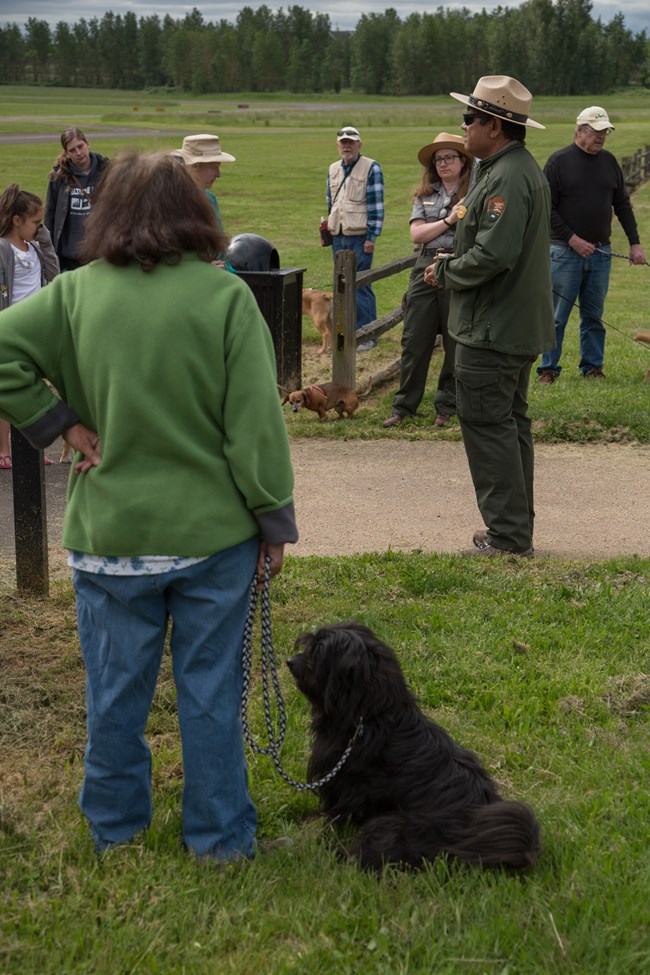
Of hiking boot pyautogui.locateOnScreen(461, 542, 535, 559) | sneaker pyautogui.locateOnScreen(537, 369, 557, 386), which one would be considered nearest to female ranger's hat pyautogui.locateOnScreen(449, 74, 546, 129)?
hiking boot pyautogui.locateOnScreen(461, 542, 535, 559)

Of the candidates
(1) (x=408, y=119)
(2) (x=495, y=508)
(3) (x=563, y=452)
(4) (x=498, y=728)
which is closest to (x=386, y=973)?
(4) (x=498, y=728)

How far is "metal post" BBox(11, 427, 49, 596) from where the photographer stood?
5.24 m

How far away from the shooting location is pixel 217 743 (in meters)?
3.06

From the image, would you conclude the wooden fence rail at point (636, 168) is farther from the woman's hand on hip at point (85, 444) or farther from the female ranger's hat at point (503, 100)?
the woman's hand on hip at point (85, 444)

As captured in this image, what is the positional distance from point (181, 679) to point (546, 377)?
25.5 feet

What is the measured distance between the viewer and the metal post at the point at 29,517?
5242 millimetres

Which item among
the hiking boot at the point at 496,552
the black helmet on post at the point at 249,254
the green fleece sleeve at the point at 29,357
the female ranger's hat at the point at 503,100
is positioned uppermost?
the female ranger's hat at the point at 503,100

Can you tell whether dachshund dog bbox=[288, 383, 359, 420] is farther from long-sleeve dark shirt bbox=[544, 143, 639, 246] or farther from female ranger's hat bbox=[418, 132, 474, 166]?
long-sleeve dark shirt bbox=[544, 143, 639, 246]

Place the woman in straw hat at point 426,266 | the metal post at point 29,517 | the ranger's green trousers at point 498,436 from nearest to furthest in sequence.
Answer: the metal post at point 29,517
the ranger's green trousers at point 498,436
the woman in straw hat at point 426,266

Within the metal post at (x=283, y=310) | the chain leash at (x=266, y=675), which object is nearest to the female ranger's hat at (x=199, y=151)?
the metal post at (x=283, y=310)

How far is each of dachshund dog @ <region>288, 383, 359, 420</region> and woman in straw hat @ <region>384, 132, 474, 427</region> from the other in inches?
15.4

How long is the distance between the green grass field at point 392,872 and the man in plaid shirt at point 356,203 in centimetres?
565

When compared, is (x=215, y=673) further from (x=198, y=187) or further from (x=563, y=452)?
(x=563, y=452)

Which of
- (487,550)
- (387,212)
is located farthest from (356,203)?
(387,212)
